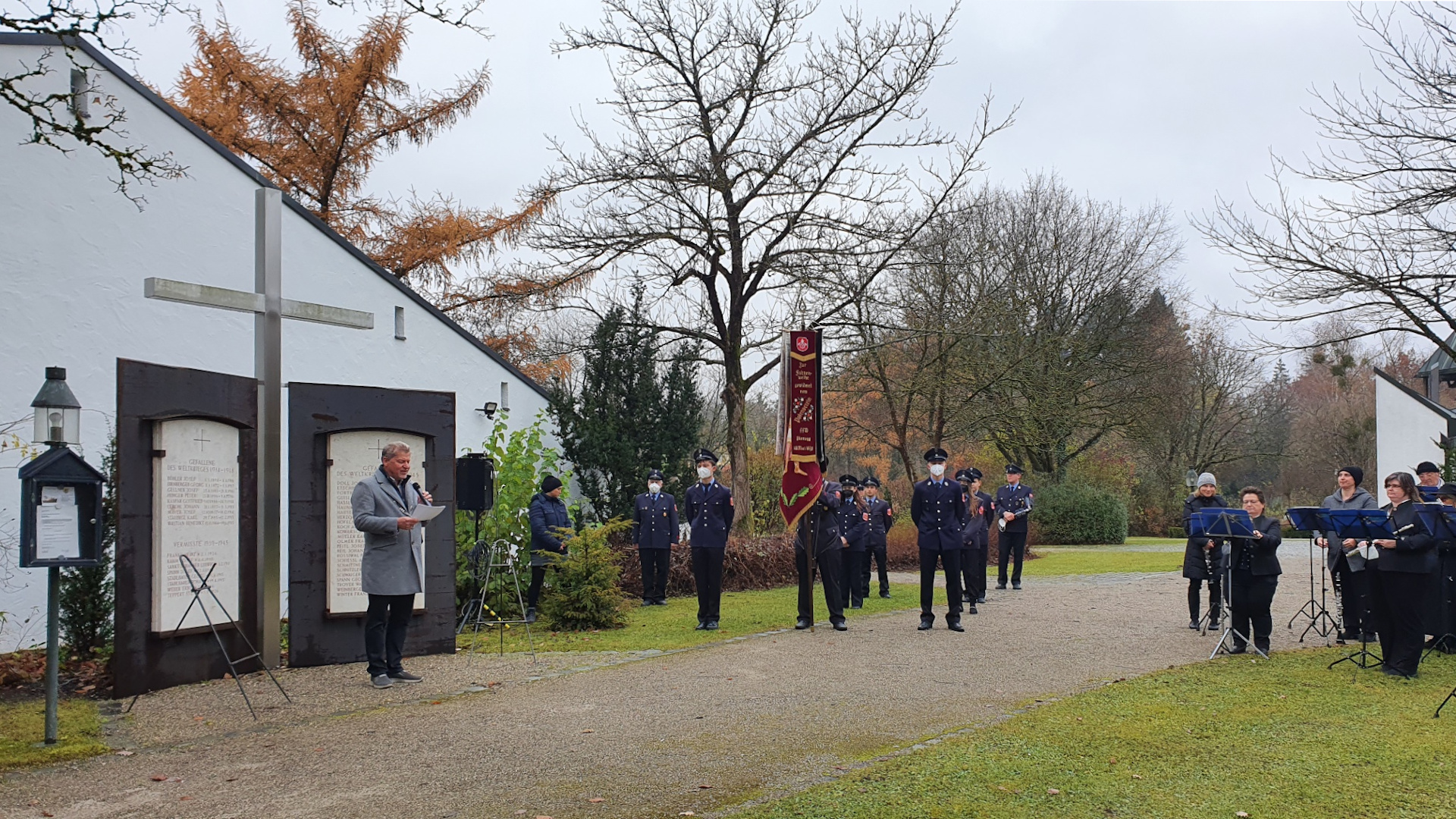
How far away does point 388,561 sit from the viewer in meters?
8.34

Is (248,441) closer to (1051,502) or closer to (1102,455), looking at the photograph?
(1051,502)

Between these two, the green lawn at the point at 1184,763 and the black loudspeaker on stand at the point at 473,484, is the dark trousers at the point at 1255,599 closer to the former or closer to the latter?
the green lawn at the point at 1184,763

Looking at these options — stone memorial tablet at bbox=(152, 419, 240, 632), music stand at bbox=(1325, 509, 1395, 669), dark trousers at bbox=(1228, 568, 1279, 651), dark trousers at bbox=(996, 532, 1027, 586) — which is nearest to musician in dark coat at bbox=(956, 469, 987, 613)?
dark trousers at bbox=(996, 532, 1027, 586)

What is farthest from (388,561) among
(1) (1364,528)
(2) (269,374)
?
(1) (1364,528)

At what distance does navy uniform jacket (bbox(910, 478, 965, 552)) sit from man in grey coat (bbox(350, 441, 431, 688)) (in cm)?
588

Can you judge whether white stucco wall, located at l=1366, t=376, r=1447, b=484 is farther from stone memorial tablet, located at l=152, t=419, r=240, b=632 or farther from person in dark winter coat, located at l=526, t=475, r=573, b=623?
stone memorial tablet, located at l=152, t=419, r=240, b=632

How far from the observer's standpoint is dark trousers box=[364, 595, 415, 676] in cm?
842

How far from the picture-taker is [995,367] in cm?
2412

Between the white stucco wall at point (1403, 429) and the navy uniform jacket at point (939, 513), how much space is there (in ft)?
61.4

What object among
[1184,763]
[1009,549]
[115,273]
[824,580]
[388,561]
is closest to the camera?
[1184,763]

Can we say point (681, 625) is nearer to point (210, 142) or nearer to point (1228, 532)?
point (1228, 532)

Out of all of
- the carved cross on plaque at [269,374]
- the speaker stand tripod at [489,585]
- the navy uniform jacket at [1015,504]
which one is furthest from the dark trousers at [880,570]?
the carved cross on plaque at [269,374]

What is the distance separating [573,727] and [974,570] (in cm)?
815

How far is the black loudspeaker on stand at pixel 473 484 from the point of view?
11695mm
